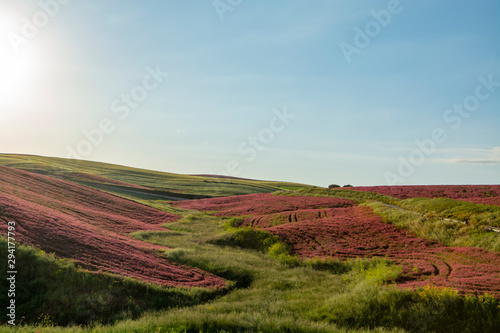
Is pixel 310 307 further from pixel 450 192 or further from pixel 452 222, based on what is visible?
pixel 450 192

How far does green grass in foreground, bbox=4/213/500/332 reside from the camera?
9.59m

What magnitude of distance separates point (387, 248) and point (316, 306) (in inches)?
415

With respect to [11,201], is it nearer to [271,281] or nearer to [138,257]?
[138,257]

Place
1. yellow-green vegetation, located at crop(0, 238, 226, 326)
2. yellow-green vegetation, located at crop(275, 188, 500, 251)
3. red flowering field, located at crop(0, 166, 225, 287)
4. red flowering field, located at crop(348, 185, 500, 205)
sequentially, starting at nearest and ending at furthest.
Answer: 1. yellow-green vegetation, located at crop(0, 238, 226, 326)
2. red flowering field, located at crop(0, 166, 225, 287)
3. yellow-green vegetation, located at crop(275, 188, 500, 251)
4. red flowering field, located at crop(348, 185, 500, 205)

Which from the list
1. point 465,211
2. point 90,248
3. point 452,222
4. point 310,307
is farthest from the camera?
point 465,211

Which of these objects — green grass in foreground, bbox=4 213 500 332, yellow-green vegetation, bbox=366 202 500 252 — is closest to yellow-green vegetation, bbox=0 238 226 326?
green grass in foreground, bbox=4 213 500 332

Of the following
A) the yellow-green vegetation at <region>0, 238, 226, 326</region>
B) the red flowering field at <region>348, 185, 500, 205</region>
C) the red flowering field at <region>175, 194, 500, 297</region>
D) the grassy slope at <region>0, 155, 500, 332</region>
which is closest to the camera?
the grassy slope at <region>0, 155, 500, 332</region>

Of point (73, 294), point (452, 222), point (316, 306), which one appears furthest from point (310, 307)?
point (452, 222)

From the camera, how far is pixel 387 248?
20.5 metres

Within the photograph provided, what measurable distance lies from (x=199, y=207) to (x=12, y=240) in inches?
1584

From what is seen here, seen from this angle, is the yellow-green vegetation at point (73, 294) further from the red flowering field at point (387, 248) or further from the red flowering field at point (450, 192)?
the red flowering field at point (450, 192)

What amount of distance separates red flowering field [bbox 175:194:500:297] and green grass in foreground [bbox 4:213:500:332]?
1096 millimetres

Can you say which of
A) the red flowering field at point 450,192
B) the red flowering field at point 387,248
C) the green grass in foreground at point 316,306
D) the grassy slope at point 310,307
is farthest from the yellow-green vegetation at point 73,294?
the red flowering field at point 450,192

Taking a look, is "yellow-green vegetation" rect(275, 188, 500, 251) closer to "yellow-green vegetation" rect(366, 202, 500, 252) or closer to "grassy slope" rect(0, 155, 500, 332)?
"yellow-green vegetation" rect(366, 202, 500, 252)
